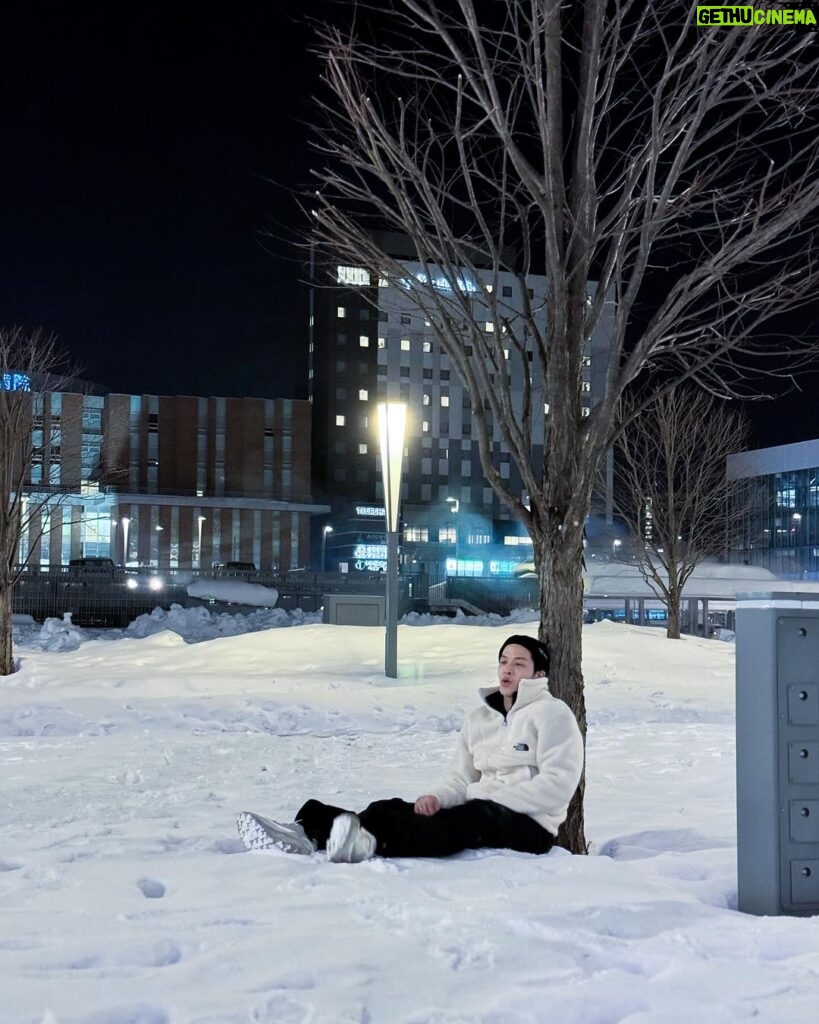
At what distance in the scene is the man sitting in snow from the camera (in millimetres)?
4422

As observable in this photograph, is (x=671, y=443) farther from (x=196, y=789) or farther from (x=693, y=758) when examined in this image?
(x=196, y=789)

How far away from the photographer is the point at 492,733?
16.2 ft

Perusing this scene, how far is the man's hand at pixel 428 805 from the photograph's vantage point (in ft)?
15.3

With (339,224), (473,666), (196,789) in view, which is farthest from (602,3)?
(473,666)

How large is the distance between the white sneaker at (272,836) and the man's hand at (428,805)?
21.0 inches

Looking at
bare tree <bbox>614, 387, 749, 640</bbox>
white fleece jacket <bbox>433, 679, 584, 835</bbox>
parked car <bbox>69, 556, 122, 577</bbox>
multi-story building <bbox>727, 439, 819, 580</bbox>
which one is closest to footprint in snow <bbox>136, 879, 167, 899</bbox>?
white fleece jacket <bbox>433, 679, 584, 835</bbox>

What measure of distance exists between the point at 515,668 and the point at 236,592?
3574 cm

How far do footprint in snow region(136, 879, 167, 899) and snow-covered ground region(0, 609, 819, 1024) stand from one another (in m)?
0.01

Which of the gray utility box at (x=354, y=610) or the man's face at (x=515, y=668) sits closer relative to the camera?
the man's face at (x=515, y=668)

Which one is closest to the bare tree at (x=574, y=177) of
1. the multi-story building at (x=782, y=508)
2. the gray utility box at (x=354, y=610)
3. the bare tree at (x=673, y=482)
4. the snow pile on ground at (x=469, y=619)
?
the gray utility box at (x=354, y=610)

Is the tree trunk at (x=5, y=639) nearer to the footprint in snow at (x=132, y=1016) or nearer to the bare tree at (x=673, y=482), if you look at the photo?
the bare tree at (x=673, y=482)

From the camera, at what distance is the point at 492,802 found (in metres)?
4.62

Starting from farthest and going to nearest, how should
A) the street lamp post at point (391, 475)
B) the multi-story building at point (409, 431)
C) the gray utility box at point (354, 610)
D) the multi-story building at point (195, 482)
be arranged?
1. the multi-story building at point (409, 431)
2. the multi-story building at point (195, 482)
3. the gray utility box at point (354, 610)
4. the street lamp post at point (391, 475)

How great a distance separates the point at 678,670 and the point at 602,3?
11600 mm
